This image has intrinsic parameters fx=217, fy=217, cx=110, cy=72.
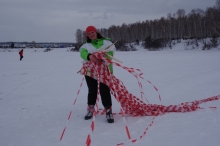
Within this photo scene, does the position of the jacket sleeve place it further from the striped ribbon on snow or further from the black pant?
the black pant

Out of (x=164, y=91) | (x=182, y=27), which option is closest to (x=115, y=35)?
(x=182, y=27)

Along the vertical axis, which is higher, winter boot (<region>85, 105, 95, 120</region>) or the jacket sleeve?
the jacket sleeve

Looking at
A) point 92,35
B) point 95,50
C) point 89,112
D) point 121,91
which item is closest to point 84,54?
point 95,50

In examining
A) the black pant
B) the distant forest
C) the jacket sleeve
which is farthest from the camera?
the distant forest

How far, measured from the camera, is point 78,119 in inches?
136

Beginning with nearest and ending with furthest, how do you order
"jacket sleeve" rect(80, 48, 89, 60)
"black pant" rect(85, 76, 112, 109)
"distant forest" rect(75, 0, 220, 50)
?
"jacket sleeve" rect(80, 48, 89, 60) → "black pant" rect(85, 76, 112, 109) → "distant forest" rect(75, 0, 220, 50)

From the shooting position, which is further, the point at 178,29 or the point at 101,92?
the point at 178,29

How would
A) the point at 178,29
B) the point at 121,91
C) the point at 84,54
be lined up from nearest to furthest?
the point at 84,54
the point at 121,91
the point at 178,29

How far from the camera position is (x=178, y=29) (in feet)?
151

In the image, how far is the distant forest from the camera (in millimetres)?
35750

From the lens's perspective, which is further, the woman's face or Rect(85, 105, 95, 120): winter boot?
Rect(85, 105, 95, 120): winter boot

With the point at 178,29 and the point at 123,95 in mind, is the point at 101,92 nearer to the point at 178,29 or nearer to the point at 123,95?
the point at 123,95

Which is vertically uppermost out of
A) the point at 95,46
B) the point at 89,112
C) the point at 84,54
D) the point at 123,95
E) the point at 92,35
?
the point at 92,35

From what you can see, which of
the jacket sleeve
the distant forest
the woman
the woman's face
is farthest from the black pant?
the distant forest
